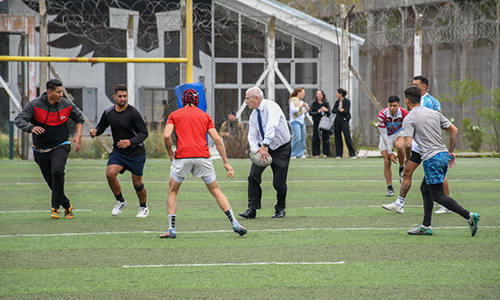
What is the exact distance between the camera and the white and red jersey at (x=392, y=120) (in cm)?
1080

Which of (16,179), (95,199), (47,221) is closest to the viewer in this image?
(47,221)

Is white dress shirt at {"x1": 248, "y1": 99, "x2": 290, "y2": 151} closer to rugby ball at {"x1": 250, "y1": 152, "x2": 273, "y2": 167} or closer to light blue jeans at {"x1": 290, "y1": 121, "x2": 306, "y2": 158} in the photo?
rugby ball at {"x1": 250, "y1": 152, "x2": 273, "y2": 167}

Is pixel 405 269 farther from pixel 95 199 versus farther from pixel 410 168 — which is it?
pixel 95 199

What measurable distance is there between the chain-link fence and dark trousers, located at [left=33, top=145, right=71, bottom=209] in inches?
386

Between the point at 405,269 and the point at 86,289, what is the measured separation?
2794mm

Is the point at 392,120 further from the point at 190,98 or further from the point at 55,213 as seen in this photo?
the point at 55,213

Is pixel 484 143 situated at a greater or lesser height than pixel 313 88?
lesser

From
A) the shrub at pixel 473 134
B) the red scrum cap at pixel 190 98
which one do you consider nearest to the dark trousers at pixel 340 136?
the shrub at pixel 473 134

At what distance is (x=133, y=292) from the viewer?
4.97 metres

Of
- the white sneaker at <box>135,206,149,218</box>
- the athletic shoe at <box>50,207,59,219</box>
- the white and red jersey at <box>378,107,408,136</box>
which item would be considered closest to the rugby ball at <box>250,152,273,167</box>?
the white sneaker at <box>135,206,149,218</box>

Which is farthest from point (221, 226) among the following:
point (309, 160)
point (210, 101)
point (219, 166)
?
point (210, 101)

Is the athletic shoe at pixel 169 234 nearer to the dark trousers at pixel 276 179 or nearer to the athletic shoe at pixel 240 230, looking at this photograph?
the athletic shoe at pixel 240 230

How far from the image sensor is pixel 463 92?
68.3ft

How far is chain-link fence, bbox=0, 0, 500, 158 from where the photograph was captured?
19953 mm
